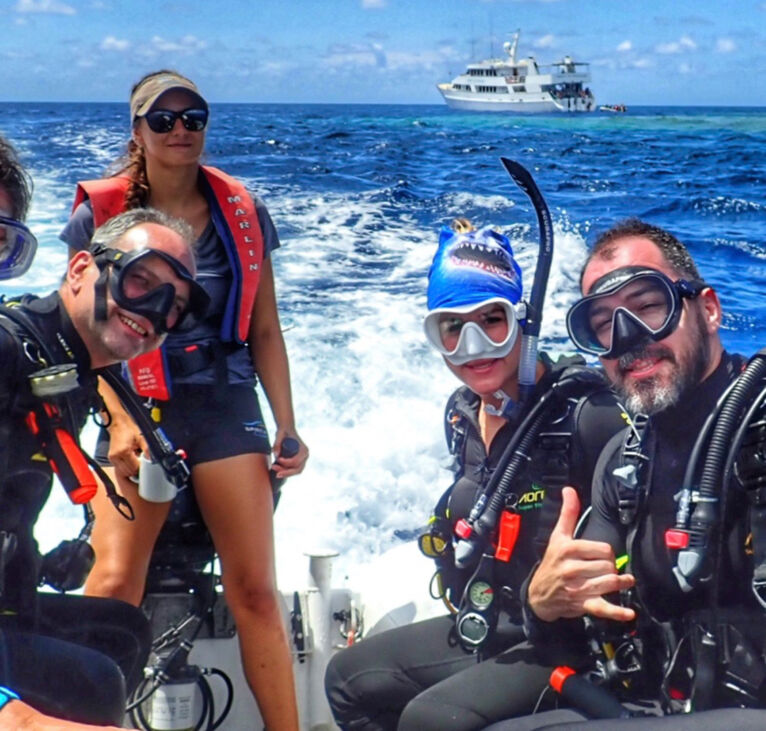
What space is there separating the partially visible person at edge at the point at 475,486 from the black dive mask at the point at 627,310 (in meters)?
0.24

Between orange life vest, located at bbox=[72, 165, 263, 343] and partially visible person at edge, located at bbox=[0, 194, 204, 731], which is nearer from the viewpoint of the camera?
partially visible person at edge, located at bbox=[0, 194, 204, 731]

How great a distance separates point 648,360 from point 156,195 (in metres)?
1.43

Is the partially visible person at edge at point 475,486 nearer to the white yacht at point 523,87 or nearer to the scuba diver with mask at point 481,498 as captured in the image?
the scuba diver with mask at point 481,498

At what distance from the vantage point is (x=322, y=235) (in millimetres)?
9633

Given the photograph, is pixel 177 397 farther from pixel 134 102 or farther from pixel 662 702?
pixel 662 702

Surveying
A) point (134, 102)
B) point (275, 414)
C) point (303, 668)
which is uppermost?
point (134, 102)

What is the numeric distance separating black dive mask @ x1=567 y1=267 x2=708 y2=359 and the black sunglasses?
46.9 inches

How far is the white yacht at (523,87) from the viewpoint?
41.2 m

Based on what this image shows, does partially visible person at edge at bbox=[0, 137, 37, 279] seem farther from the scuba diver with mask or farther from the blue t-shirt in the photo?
the scuba diver with mask

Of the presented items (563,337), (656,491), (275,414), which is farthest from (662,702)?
(563,337)

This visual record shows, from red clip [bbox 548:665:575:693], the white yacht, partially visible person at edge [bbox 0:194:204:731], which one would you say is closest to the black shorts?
partially visible person at edge [bbox 0:194:204:731]

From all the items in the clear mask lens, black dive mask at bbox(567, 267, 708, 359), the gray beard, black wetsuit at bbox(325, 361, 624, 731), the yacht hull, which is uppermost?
the yacht hull

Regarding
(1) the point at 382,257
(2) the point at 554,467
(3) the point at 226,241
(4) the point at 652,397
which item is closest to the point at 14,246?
(3) the point at 226,241

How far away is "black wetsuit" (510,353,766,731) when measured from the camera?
6.28 feet
